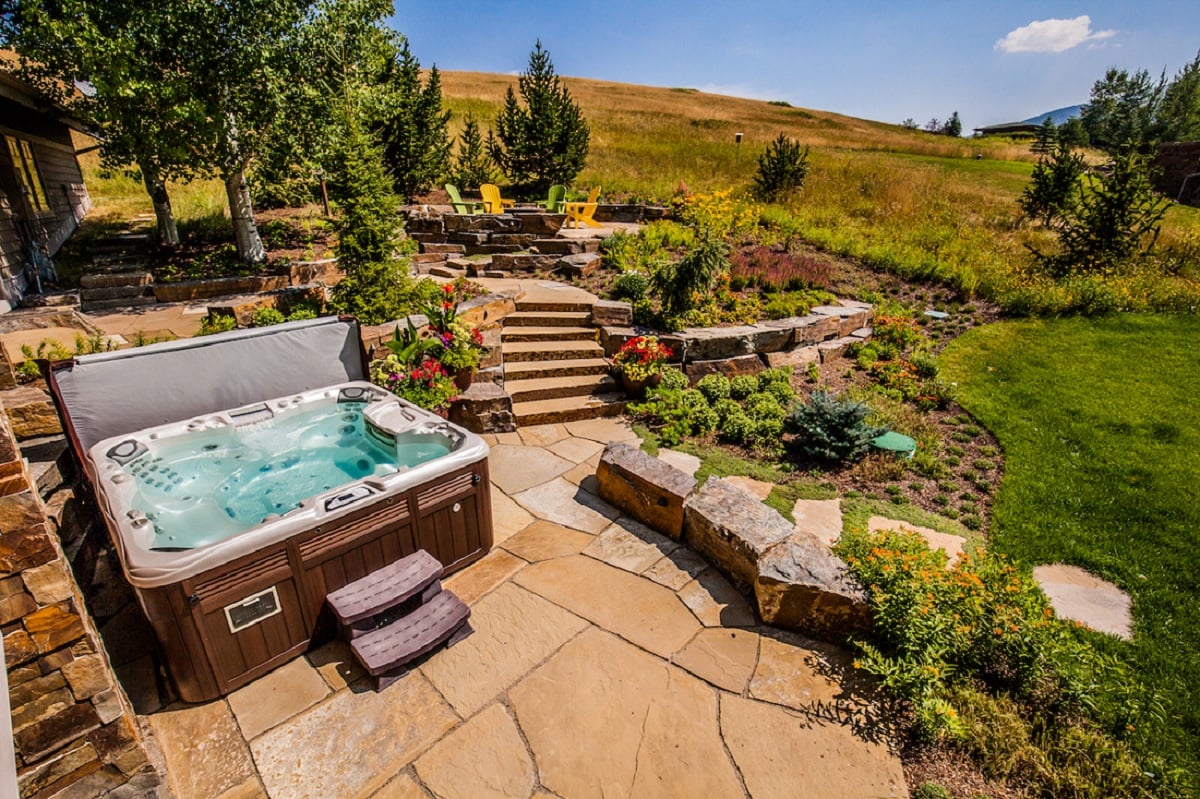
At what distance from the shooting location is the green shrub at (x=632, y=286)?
24.5 feet

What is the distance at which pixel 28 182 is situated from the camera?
31.1 feet

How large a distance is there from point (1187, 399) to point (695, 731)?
6.65 meters

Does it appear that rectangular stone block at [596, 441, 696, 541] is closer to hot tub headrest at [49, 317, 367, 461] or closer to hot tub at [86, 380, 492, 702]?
hot tub at [86, 380, 492, 702]

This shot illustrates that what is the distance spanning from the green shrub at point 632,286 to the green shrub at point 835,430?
3.18m

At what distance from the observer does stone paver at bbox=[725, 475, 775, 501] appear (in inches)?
179

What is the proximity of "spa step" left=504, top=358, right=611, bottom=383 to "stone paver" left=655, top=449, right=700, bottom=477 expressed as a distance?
1.77m

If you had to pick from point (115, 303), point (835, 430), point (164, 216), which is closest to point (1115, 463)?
point (835, 430)

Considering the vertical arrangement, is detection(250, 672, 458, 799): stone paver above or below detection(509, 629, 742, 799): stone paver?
above

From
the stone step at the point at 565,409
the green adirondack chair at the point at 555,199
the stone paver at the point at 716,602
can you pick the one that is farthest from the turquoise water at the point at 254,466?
the green adirondack chair at the point at 555,199

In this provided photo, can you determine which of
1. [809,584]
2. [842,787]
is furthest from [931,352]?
[842,787]

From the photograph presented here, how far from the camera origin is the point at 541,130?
1333 centimetres

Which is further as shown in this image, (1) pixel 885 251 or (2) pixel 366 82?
(1) pixel 885 251

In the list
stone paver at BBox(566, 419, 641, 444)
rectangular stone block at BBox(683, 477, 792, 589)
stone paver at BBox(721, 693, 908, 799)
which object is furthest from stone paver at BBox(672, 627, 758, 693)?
stone paver at BBox(566, 419, 641, 444)

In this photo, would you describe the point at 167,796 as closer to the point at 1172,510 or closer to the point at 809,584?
the point at 809,584
